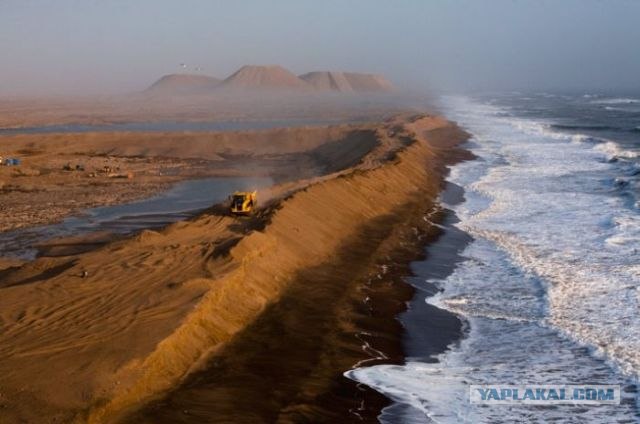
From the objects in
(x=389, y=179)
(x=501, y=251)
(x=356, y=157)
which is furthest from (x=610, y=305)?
(x=356, y=157)

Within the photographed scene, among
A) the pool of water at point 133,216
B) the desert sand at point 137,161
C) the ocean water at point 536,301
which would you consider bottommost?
the ocean water at point 536,301

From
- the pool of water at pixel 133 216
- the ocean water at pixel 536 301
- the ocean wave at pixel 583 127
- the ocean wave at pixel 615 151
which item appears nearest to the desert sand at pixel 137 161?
the pool of water at pixel 133 216

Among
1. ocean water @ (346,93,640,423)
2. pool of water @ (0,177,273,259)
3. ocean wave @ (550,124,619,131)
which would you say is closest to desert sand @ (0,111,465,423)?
ocean water @ (346,93,640,423)

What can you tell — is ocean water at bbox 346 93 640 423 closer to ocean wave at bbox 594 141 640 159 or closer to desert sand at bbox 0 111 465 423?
desert sand at bbox 0 111 465 423

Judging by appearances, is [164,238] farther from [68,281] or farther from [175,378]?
[175,378]

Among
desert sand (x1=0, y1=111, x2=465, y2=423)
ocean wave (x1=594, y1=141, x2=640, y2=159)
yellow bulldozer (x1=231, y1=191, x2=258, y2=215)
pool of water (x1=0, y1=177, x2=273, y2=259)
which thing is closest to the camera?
desert sand (x1=0, y1=111, x2=465, y2=423)

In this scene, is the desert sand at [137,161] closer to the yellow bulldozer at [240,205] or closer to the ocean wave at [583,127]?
the yellow bulldozer at [240,205]
